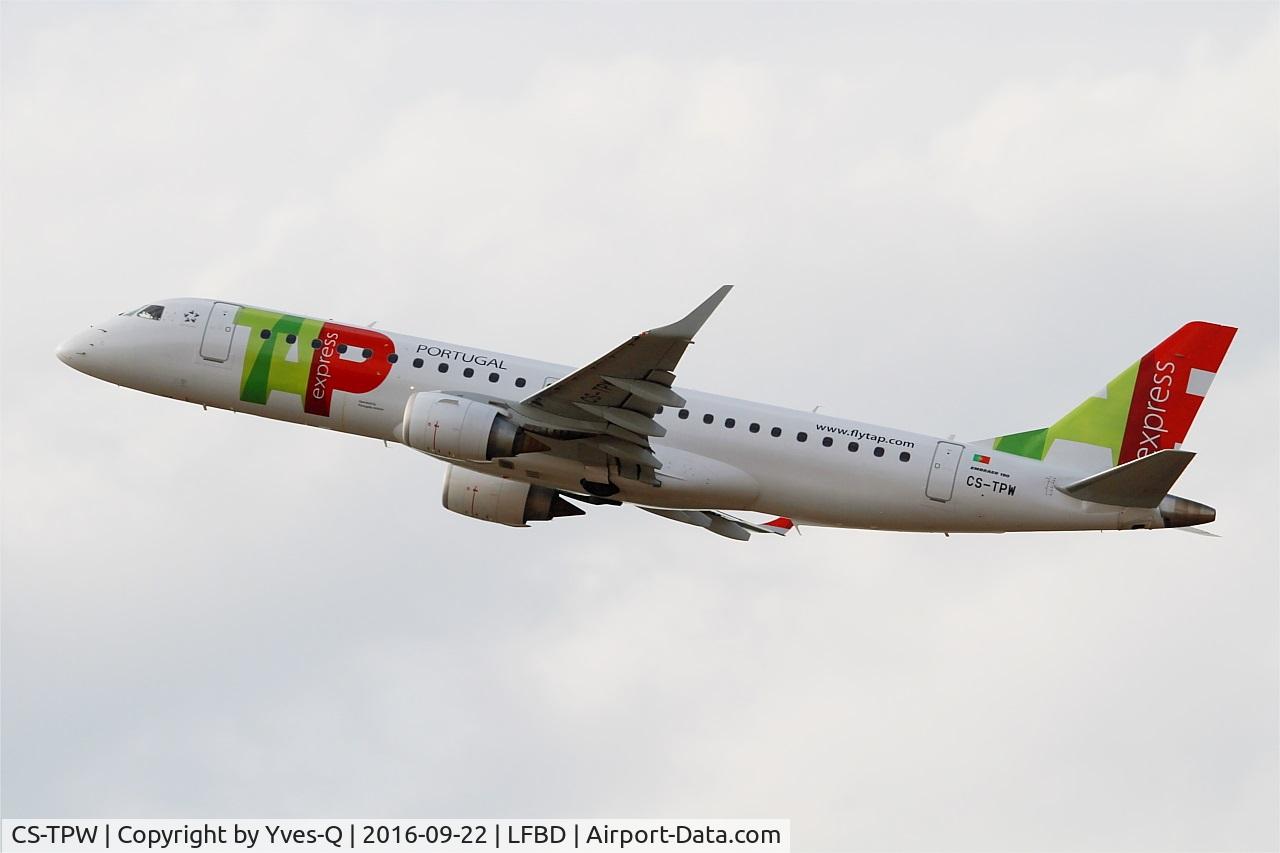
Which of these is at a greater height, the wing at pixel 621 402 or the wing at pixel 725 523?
the wing at pixel 621 402

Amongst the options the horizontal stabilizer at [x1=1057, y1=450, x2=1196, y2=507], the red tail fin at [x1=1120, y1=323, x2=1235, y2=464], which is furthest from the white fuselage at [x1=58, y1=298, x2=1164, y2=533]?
the red tail fin at [x1=1120, y1=323, x2=1235, y2=464]

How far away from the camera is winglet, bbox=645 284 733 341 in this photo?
42438mm

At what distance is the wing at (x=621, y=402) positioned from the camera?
4459cm

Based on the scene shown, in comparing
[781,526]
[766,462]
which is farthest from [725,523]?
[766,462]

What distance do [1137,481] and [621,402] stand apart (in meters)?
13.2

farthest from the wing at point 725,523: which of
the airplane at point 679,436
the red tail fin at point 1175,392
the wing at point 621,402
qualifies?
the red tail fin at point 1175,392

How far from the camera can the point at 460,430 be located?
4722cm

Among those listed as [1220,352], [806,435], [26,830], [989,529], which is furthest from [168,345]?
[1220,352]

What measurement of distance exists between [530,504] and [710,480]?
5.70 metres

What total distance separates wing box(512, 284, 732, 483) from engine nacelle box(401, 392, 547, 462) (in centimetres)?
76

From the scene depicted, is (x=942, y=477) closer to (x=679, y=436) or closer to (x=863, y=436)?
(x=863, y=436)

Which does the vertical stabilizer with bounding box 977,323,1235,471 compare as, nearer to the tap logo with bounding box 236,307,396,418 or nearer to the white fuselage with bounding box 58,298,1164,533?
the white fuselage with bounding box 58,298,1164,533

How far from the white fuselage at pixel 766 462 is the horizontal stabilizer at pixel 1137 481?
293mm

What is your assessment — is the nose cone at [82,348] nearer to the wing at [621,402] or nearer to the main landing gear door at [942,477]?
the wing at [621,402]
